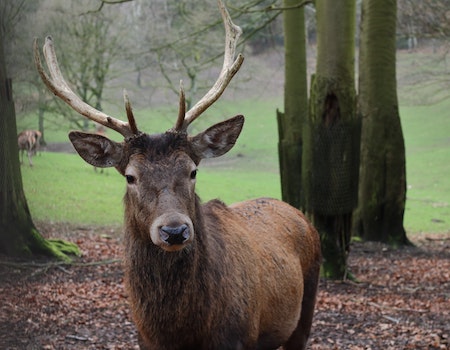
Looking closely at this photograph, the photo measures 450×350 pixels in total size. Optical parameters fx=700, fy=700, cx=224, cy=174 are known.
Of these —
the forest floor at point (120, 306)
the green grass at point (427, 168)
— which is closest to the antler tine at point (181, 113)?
the forest floor at point (120, 306)

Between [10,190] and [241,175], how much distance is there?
1701 centimetres

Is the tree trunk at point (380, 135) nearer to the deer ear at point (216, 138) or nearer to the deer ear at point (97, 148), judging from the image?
the deer ear at point (216, 138)

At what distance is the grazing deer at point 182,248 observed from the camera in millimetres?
4414

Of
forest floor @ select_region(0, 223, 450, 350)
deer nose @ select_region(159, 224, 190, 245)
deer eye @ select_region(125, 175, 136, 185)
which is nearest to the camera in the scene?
deer nose @ select_region(159, 224, 190, 245)

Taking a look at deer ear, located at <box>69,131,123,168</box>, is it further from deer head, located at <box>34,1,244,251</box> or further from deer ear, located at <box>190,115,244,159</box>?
deer ear, located at <box>190,115,244,159</box>

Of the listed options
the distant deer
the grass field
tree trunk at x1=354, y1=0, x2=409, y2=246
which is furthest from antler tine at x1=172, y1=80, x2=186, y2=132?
tree trunk at x1=354, y1=0, x2=409, y2=246

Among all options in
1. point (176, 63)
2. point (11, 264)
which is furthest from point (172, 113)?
point (11, 264)

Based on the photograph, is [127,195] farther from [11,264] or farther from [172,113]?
[172,113]

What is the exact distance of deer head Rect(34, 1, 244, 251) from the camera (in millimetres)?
4137

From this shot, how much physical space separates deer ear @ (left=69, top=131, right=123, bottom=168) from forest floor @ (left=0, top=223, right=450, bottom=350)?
0.94 m

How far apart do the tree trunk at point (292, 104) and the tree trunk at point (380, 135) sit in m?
1.31

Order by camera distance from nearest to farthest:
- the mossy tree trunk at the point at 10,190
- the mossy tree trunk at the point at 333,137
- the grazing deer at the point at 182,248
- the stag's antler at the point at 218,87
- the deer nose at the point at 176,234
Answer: the deer nose at the point at 176,234 → the grazing deer at the point at 182,248 → the stag's antler at the point at 218,87 → the mossy tree trunk at the point at 10,190 → the mossy tree trunk at the point at 333,137

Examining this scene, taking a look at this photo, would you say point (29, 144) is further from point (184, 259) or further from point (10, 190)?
point (184, 259)

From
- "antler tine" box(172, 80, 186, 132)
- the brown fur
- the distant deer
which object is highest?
"antler tine" box(172, 80, 186, 132)
